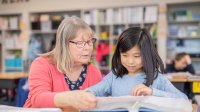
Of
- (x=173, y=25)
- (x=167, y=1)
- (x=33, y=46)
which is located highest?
(x=167, y=1)

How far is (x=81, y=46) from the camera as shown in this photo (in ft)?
5.16

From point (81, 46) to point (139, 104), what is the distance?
0.61 metres

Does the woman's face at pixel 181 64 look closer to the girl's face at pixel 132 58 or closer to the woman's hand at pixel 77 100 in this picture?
the girl's face at pixel 132 58

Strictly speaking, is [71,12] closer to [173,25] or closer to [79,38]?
[173,25]

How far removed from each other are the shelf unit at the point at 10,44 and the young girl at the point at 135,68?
6324mm

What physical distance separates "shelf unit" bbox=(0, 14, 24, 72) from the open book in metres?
6.76

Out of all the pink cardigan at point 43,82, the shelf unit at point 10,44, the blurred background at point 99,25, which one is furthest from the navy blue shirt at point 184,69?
the shelf unit at point 10,44

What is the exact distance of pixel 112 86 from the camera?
1.58 meters

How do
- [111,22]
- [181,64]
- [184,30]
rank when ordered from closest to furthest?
[181,64]
[184,30]
[111,22]

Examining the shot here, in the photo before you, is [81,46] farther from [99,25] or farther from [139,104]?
[99,25]

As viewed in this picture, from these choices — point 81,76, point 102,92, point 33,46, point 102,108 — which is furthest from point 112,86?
point 33,46

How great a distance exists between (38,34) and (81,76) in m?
6.11

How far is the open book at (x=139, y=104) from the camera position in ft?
3.50

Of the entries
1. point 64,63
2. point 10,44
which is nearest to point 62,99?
point 64,63
